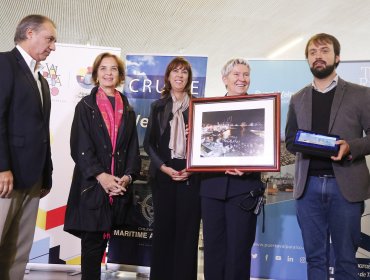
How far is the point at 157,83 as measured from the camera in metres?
3.67

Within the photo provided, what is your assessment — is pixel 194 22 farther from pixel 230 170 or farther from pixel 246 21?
pixel 230 170

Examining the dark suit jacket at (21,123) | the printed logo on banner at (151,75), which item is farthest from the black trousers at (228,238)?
the printed logo on banner at (151,75)

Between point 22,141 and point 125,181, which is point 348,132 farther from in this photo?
point 22,141

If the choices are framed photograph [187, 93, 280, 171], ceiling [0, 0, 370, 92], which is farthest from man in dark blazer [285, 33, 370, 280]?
ceiling [0, 0, 370, 92]

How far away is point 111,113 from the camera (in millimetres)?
2564

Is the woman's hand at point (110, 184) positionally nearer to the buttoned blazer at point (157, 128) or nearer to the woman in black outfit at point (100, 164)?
the woman in black outfit at point (100, 164)

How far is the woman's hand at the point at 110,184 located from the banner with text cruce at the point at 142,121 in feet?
3.67

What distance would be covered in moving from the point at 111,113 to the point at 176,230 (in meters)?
0.95

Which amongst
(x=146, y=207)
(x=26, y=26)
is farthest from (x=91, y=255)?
(x=26, y=26)

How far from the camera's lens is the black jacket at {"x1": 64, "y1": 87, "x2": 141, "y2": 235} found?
92.7 inches

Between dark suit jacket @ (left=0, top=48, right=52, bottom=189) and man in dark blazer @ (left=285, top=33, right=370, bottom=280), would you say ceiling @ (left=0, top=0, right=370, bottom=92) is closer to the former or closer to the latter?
man in dark blazer @ (left=285, top=33, right=370, bottom=280)

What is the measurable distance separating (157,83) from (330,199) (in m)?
2.09

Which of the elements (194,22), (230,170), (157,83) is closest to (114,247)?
(157,83)

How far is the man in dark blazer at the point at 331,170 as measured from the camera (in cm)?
214
